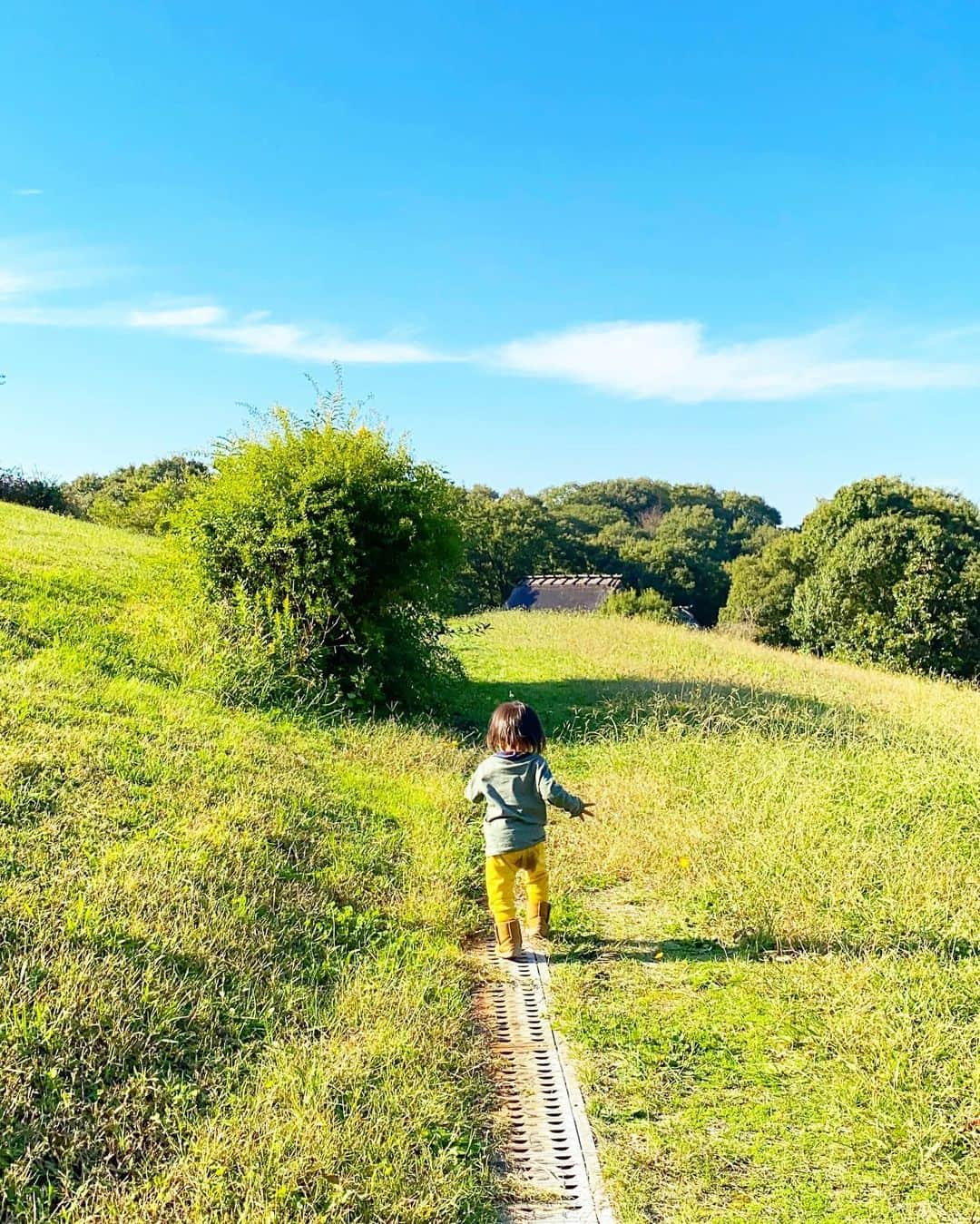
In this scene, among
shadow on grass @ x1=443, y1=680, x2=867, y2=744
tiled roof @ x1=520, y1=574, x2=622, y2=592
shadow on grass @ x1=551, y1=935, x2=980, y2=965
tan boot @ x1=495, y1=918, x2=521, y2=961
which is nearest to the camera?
shadow on grass @ x1=551, y1=935, x2=980, y2=965

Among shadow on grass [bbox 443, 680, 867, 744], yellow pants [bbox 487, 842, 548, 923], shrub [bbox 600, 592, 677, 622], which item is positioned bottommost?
yellow pants [bbox 487, 842, 548, 923]

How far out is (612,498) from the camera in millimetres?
91812

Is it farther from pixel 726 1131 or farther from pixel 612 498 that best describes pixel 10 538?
pixel 612 498

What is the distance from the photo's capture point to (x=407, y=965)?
445 cm

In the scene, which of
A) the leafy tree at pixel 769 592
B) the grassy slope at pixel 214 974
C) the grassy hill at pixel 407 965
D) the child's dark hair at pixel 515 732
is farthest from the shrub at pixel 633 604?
the child's dark hair at pixel 515 732

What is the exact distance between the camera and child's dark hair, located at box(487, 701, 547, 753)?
5.12m

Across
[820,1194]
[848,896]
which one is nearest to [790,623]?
[848,896]

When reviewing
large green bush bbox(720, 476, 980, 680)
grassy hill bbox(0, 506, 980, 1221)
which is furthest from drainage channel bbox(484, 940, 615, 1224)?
large green bush bbox(720, 476, 980, 680)

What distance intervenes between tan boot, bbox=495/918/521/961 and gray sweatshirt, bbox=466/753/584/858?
39 cm

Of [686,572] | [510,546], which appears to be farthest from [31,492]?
[686,572]

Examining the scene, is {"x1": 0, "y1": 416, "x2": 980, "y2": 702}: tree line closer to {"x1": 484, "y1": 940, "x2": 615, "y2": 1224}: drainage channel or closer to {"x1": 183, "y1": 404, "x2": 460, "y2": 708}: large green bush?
{"x1": 183, "y1": 404, "x2": 460, "y2": 708}: large green bush

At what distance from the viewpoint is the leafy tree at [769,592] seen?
39.1 m

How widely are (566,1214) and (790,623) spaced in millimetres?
34539

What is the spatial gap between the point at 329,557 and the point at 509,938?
224 inches
